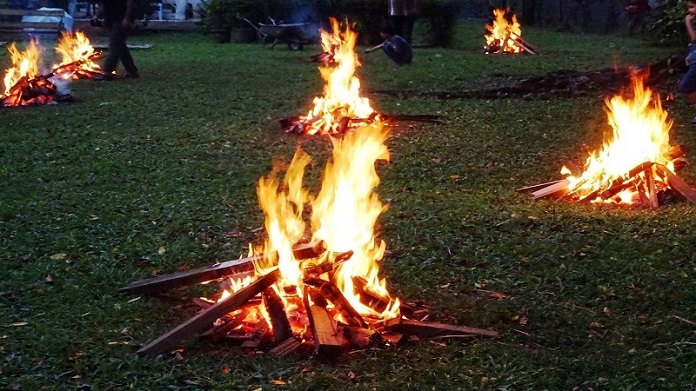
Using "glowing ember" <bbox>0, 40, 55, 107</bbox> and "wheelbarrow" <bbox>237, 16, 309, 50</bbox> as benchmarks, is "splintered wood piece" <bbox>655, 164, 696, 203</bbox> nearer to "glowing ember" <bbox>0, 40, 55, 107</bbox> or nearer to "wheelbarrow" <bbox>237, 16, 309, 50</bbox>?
"glowing ember" <bbox>0, 40, 55, 107</bbox>

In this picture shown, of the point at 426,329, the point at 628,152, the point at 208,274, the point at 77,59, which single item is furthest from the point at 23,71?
the point at 426,329

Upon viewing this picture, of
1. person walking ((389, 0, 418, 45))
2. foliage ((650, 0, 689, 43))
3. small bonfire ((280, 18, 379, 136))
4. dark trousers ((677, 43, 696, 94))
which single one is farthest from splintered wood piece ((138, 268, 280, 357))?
person walking ((389, 0, 418, 45))

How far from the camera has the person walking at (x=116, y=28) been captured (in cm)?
1527

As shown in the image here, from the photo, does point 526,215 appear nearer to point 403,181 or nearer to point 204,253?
point 403,181

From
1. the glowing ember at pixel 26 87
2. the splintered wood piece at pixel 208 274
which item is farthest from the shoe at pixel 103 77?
the splintered wood piece at pixel 208 274

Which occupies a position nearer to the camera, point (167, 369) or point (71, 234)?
point (167, 369)

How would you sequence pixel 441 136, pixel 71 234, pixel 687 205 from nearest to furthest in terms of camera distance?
1. pixel 71 234
2. pixel 687 205
3. pixel 441 136

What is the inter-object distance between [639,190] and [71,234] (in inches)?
165

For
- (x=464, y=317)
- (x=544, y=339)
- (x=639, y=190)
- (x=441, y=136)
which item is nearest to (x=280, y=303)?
(x=464, y=317)

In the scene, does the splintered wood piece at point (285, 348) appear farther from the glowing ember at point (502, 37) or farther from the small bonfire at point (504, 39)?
the glowing ember at point (502, 37)

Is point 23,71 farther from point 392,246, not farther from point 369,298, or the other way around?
point 369,298

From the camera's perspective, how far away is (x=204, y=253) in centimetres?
629

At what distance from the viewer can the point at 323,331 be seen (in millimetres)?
4465

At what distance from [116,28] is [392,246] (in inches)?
404
